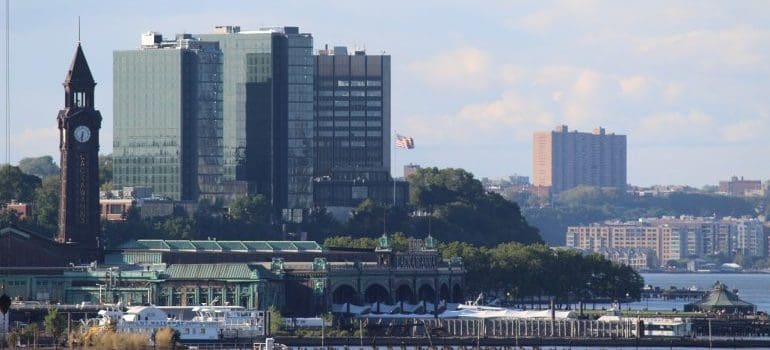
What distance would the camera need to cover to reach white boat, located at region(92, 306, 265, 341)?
7397 inches

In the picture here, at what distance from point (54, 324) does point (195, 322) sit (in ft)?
28.7

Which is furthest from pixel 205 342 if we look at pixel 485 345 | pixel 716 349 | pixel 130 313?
pixel 716 349

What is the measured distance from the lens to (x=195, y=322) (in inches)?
7490

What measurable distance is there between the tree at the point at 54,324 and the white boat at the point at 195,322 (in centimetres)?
245

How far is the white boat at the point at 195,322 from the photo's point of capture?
188 metres

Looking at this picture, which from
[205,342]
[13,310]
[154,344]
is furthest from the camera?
[13,310]

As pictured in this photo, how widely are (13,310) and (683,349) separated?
43.6m

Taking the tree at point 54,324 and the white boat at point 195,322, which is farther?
→ the white boat at point 195,322

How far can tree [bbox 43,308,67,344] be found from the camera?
186 meters

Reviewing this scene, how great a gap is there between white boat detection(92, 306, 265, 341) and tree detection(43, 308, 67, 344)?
2.45 meters

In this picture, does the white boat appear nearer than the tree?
No

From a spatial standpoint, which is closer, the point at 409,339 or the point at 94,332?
the point at 94,332

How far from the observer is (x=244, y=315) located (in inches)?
7785

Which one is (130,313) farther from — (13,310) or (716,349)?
(716,349)
